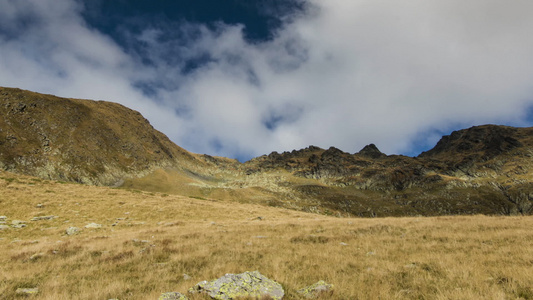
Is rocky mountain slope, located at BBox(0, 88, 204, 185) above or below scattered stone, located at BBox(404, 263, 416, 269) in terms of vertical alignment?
above

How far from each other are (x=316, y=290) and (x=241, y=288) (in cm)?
220

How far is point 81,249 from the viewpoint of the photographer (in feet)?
42.4

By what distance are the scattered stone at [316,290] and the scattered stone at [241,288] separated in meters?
0.65

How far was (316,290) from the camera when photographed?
22.7ft

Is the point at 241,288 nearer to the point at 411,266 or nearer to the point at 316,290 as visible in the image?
the point at 316,290

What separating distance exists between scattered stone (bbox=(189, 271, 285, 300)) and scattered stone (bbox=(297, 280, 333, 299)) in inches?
25.8

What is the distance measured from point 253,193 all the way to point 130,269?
165m

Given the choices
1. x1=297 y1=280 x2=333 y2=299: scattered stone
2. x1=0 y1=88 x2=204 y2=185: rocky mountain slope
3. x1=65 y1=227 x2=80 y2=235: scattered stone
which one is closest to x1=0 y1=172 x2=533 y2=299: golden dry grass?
x1=297 y1=280 x2=333 y2=299: scattered stone

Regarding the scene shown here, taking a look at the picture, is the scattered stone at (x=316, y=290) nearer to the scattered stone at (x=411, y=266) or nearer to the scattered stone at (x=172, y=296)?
the scattered stone at (x=172, y=296)

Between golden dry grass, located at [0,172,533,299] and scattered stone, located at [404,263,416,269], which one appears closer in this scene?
golden dry grass, located at [0,172,533,299]

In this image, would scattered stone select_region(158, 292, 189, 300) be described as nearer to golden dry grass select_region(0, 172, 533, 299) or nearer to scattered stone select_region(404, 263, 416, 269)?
golden dry grass select_region(0, 172, 533, 299)

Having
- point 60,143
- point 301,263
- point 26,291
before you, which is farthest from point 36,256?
point 60,143

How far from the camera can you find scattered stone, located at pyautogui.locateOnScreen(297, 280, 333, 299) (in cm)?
668

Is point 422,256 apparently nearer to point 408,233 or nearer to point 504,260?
point 504,260
